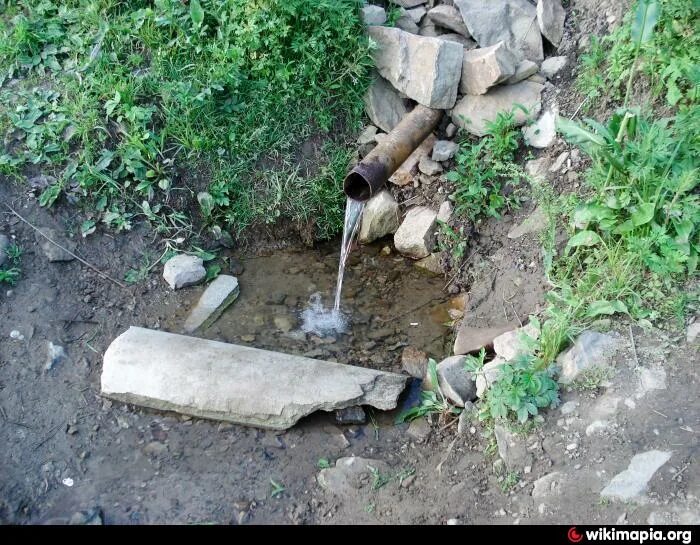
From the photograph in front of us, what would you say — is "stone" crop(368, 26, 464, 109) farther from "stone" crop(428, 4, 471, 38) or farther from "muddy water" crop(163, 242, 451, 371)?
"muddy water" crop(163, 242, 451, 371)

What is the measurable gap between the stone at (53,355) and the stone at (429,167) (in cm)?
283

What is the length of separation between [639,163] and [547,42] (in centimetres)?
186

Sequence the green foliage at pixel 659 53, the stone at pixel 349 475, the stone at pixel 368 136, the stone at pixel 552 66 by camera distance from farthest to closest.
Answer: the stone at pixel 368 136 < the stone at pixel 552 66 < the green foliage at pixel 659 53 < the stone at pixel 349 475

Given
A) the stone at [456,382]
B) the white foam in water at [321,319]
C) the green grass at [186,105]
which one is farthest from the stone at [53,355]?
the stone at [456,382]

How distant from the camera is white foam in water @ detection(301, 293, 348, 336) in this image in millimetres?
4562

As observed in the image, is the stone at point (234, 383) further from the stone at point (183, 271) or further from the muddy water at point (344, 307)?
the stone at point (183, 271)

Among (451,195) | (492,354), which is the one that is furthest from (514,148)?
(492,354)

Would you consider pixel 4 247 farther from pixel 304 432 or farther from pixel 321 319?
pixel 304 432

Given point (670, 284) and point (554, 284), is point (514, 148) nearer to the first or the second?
point (554, 284)

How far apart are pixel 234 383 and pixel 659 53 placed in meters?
3.26

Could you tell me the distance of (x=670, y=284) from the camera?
11.7 ft

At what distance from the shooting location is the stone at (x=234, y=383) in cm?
364

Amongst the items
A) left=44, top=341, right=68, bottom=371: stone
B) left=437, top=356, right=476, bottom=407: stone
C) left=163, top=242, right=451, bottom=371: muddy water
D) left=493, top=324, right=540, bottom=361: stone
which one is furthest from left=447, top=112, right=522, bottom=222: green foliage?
left=44, top=341, right=68, bottom=371: stone

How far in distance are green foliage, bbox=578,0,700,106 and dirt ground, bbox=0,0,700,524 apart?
38 cm
